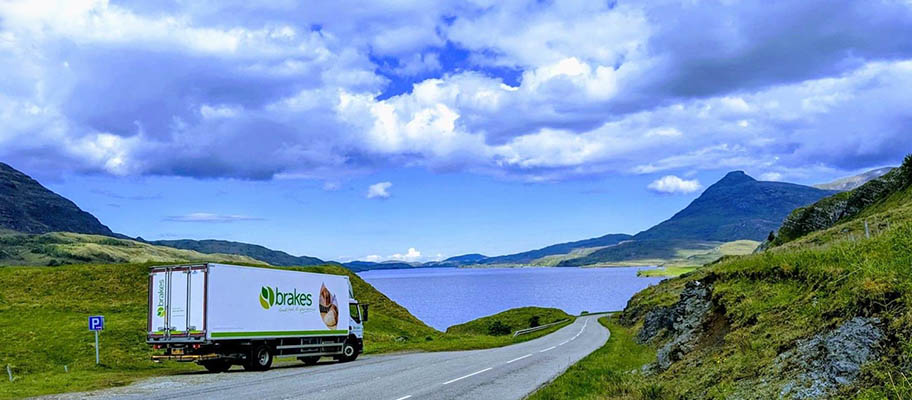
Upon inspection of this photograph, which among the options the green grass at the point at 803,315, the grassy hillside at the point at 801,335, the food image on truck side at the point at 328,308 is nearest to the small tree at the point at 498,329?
the food image on truck side at the point at 328,308

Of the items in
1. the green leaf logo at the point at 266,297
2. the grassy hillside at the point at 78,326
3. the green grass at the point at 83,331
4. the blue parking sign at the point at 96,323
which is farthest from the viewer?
the blue parking sign at the point at 96,323

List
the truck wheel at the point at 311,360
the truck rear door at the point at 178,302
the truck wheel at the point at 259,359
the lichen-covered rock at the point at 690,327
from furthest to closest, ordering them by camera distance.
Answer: the truck wheel at the point at 311,360 < the truck wheel at the point at 259,359 < the truck rear door at the point at 178,302 < the lichen-covered rock at the point at 690,327

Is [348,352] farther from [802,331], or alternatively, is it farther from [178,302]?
[802,331]

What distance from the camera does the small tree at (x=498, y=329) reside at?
3244 inches

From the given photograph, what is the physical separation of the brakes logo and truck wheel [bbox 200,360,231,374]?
108 inches

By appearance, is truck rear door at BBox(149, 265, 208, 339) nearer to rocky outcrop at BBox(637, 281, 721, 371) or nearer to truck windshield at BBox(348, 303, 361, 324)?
truck windshield at BBox(348, 303, 361, 324)

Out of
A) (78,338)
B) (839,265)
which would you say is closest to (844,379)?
(839,265)

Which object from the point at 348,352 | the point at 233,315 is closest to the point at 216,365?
the point at 233,315

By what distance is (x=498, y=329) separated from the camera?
82938 millimetres

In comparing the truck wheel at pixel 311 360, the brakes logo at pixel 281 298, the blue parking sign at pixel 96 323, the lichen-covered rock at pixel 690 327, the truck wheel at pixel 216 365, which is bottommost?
the truck wheel at pixel 311 360

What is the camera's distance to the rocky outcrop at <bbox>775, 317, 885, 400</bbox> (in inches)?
309

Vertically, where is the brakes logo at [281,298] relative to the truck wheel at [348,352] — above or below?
above

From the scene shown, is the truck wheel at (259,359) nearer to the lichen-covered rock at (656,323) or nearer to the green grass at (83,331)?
the green grass at (83,331)

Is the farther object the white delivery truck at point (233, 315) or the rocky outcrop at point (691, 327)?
the white delivery truck at point (233, 315)
